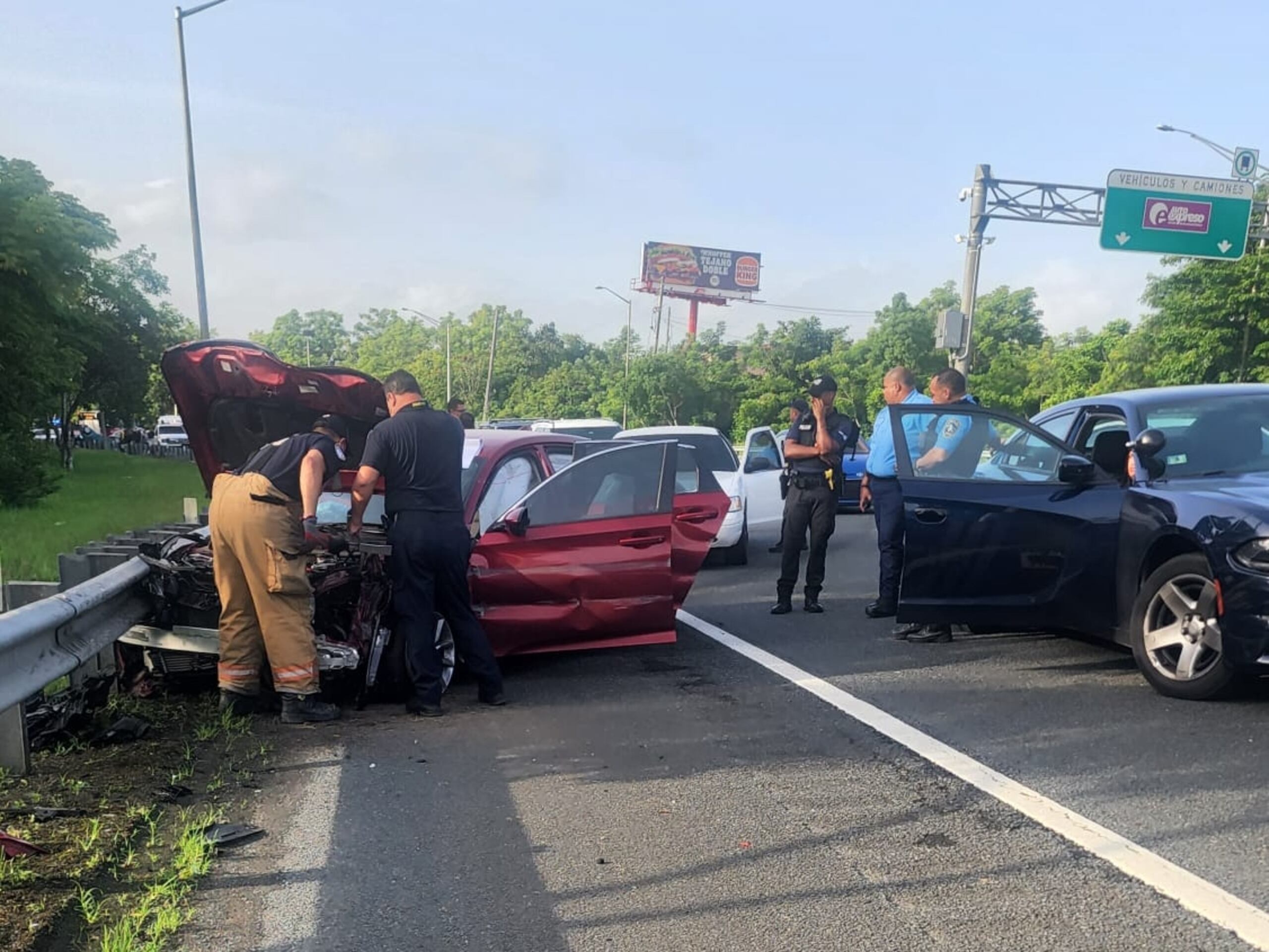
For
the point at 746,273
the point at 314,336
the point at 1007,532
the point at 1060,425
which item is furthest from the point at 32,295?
the point at 314,336

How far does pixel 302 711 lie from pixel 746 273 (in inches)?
3055

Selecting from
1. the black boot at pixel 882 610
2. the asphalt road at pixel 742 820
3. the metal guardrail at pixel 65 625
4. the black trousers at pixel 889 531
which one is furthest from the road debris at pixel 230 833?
the black boot at pixel 882 610

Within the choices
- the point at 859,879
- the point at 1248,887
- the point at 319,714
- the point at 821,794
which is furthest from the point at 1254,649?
the point at 319,714

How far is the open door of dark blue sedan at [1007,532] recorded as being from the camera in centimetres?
593

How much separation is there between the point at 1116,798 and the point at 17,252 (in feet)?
46.4

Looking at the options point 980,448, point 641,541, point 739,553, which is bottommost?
point 739,553

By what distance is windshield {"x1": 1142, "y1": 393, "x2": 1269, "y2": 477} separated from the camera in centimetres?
586

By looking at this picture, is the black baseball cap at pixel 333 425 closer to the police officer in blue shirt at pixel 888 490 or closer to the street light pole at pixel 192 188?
the police officer in blue shirt at pixel 888 490

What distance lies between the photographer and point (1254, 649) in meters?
4.85

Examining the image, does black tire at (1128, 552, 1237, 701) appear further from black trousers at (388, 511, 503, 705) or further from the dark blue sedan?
black trousers at (388, 511, 503, 705)

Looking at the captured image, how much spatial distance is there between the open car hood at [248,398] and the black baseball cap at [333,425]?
17 cm

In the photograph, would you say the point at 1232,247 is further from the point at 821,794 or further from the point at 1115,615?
the point at 821,794

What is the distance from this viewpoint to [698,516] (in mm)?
6906

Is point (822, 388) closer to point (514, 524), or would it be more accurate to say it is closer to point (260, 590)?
point (514, 524)
